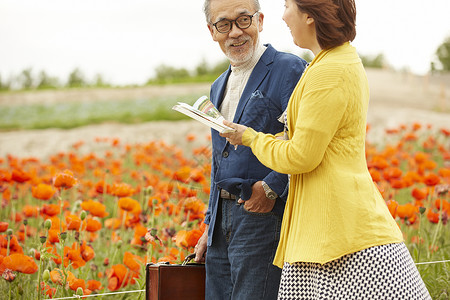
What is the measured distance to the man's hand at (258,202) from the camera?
1.91 meters

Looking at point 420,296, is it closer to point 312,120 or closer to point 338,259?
point 338,259

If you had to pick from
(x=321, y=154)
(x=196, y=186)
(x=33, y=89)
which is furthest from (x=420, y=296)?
(x=33, y=89)

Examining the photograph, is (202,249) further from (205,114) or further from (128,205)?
(128,205)

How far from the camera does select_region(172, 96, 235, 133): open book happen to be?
170 cm

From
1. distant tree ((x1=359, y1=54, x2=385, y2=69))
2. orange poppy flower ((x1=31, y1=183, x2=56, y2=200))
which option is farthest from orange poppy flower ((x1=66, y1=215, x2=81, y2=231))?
distant tree ((x1=359, y1=54, x2=385, y2=69))

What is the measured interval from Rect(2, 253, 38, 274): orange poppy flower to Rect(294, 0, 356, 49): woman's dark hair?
1511 mm

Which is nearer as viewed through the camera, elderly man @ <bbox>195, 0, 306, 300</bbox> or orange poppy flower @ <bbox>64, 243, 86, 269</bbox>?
elderly man @ <bbox>195, 0, 306, 300</bbox>

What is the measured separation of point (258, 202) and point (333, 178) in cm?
35

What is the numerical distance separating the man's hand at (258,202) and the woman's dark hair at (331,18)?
0.52 m

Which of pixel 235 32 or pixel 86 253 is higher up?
pixel 235 32

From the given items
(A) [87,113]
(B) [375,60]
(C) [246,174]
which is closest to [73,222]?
(C) [246,174]

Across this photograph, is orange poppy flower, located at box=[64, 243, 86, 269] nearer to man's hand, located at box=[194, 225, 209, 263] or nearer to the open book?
man's hand, located at box=[194, 225, 209, 263]

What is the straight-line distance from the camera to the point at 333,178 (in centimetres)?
163

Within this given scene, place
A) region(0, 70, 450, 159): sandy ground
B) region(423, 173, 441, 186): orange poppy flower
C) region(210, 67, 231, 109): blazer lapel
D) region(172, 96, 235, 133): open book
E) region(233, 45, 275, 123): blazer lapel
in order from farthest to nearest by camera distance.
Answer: region(0, 70, 450, 159): sandy ground
region(423, 173, 441, 186): orange poppy flower
region(210, 67, 231, 109): blazer lapel
region(233, 45, 275, 123): blazer lapel
region(172, 96, 235, 133): open book
